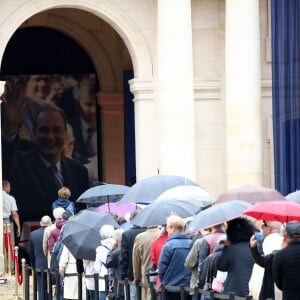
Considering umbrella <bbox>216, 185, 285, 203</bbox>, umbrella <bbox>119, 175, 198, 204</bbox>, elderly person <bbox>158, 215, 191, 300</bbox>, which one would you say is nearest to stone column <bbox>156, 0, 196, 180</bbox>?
umbrella <bbox>119, 175, 198, 204</bbox>

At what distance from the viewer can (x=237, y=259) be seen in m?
19.0

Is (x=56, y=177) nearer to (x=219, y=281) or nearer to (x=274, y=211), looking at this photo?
(x=219, y=281)

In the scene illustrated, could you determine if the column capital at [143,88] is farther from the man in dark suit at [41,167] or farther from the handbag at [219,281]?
the handbag at [219,281]

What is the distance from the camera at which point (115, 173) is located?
4272 cm

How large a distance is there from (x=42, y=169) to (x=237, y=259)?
24676mm

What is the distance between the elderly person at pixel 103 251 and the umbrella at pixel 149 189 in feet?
5.58

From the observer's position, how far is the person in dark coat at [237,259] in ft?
62.3

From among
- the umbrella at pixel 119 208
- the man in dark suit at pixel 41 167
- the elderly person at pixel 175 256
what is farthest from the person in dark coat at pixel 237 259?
the man in dark suit at pixel 41 167

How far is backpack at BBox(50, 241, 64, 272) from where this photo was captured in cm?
2572

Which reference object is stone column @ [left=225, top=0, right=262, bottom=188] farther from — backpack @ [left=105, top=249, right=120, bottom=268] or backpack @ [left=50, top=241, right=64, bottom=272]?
backpack @ [left=105, top=249, right=120, bottom=268]

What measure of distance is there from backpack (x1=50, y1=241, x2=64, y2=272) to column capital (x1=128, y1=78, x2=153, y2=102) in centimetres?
934

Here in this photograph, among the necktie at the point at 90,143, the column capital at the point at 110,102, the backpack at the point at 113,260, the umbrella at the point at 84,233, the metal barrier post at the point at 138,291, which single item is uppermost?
the column capital at the point at 110,102

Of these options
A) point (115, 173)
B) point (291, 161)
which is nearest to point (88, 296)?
point (291, 161)

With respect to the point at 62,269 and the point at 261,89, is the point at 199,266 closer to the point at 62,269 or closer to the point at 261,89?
the point at 62,269
